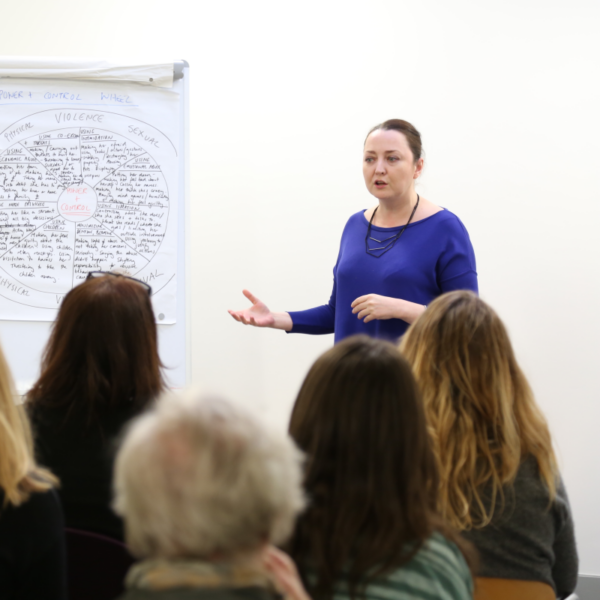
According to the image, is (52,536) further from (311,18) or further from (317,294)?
(311,18)

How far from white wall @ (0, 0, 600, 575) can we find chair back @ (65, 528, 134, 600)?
184 cm

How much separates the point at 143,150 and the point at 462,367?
67.7 inches

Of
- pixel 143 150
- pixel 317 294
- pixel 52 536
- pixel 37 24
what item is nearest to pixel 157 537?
pixel 52 536

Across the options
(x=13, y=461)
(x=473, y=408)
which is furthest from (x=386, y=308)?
(x=13, y=461)

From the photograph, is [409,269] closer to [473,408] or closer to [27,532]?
[473,408]

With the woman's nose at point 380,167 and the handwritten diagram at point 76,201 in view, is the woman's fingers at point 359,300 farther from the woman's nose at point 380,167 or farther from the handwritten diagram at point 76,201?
the handwritten diagram at point 76,201

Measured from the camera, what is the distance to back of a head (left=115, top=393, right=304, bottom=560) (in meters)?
0.65

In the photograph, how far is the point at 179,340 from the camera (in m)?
2.48

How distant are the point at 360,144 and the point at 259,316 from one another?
107 cm

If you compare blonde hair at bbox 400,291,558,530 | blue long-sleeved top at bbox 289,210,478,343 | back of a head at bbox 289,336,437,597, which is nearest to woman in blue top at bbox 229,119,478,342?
blue long-sleeved top at bbox 289,210,478,343

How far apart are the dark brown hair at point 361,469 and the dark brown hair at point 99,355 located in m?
0.49

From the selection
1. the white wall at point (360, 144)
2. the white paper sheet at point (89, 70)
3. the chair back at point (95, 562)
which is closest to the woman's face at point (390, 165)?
the white wall at point (360, 144)

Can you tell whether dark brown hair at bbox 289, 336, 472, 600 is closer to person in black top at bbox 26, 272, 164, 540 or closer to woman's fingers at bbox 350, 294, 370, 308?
person in black top at bbox 26, 272, 164, 540

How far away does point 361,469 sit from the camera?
33.7 inches
